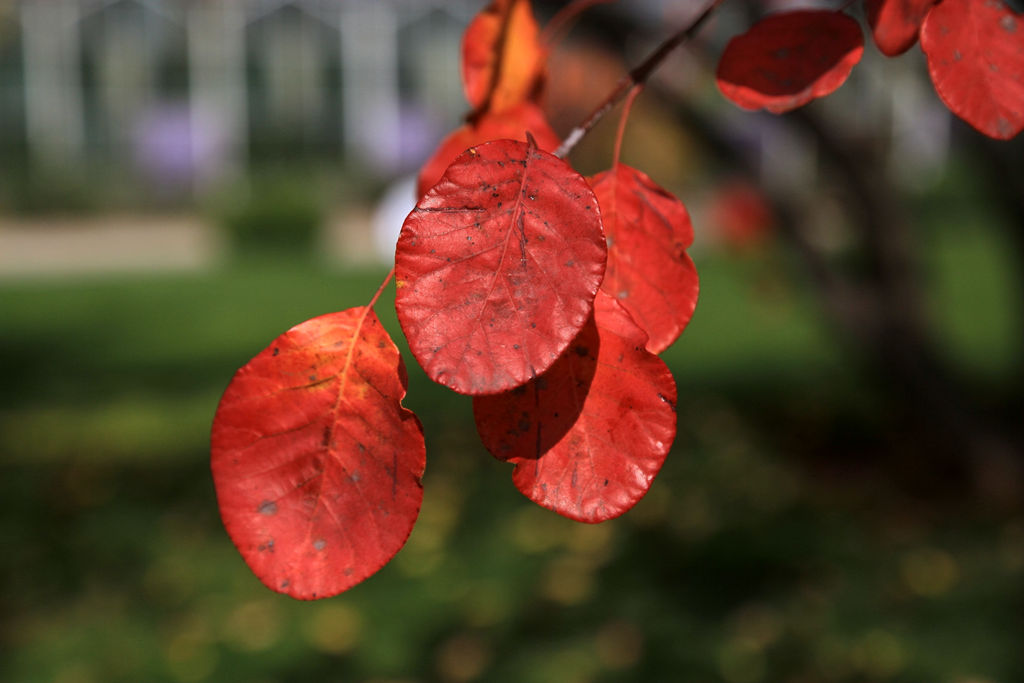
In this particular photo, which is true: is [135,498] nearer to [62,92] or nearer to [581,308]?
[581,308]

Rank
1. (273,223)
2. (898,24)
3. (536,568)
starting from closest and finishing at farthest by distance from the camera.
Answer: (898,24) → (536,568) → (273,223)

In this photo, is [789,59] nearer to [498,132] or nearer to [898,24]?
[898,24]

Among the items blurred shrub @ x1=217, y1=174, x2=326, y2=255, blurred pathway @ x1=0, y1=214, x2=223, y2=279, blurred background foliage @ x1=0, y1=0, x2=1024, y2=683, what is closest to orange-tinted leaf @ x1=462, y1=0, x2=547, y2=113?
blurred background foliage @ x1=0, y1=0, x2=1024, y2=683

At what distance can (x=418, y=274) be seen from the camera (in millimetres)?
353

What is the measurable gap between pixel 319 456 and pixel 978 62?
1.10 ft

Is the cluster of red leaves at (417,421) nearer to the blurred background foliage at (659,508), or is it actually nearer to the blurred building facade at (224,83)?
the blurred background foliage at (659,508)

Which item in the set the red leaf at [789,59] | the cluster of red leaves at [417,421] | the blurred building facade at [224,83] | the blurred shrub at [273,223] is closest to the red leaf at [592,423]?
the cluster of red leaves at [417,421]

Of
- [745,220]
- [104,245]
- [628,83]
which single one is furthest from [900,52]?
[104,245]

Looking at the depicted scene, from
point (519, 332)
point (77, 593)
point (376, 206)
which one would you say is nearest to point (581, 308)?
point (519, 332)

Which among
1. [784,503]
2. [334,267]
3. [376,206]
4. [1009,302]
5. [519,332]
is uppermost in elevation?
[519,332]

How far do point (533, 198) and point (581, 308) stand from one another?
0.18 ft

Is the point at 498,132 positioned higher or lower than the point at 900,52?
lower

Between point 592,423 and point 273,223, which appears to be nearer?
point 592,423

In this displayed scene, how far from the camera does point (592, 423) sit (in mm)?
388
